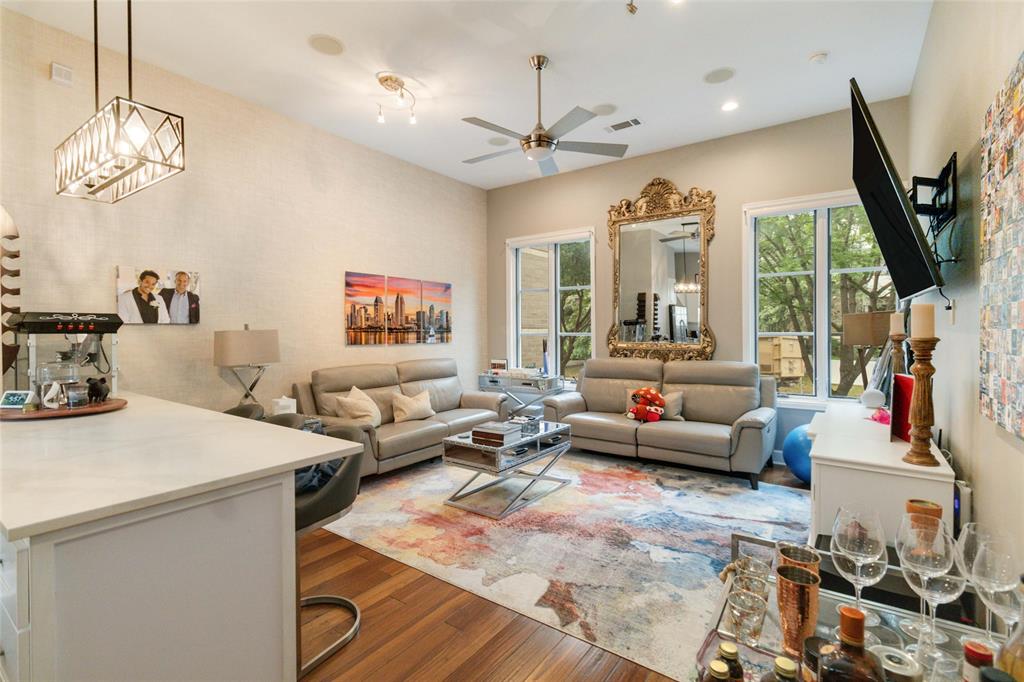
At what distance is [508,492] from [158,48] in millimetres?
3978

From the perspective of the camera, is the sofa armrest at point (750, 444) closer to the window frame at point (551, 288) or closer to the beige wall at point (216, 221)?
the window frame at point (551, 288)

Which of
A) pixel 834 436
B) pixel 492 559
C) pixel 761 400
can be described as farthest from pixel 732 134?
pixel 492 559

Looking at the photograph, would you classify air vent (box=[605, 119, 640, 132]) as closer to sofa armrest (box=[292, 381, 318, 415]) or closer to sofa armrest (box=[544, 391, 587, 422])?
sofa armrest (box=[544, 391, 587, 422])

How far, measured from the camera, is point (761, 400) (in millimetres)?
4562

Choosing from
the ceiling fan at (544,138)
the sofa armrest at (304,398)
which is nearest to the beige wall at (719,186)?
the ceiling fan at (544,138)

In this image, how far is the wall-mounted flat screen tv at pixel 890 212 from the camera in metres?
1.92

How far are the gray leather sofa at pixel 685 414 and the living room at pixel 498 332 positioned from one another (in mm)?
32

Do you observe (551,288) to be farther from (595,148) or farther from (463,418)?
(595,148)

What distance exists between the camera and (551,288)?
6254 mm

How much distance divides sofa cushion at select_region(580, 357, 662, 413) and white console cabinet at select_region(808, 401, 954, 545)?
2794 mm

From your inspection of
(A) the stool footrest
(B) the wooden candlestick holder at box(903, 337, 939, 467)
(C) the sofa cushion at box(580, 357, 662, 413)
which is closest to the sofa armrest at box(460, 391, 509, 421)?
(C) the sofa cushion at box(580, 357, 662, 413)

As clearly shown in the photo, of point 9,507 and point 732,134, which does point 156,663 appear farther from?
point 732,134

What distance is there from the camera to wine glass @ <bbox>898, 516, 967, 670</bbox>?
1.02 meters

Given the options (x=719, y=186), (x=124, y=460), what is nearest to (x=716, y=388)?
(x=719, y=186)
